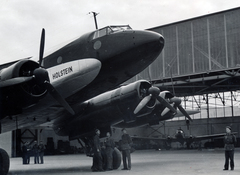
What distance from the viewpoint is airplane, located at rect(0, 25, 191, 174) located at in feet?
32.7

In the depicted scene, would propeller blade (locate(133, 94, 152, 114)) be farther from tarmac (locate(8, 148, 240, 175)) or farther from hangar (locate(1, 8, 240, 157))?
hangar (locate(1, 8, 240, 157))

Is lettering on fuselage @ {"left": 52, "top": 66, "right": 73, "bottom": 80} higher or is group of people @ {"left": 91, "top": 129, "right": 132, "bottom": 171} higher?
lettering on fuselage @ {"left": 52, "top": 66, "right": 73, "bottom": 80}

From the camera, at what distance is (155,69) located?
33594mm

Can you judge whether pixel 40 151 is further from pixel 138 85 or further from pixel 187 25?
pixel 187 25

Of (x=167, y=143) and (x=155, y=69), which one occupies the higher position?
(x=155, y=69)

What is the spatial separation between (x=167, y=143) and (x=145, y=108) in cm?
3251

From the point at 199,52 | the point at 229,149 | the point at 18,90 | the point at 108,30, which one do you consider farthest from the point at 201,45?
the point at 18,90

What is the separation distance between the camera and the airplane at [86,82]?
32.7 feet

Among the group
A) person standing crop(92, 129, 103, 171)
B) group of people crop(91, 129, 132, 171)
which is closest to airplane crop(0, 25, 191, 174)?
group of people crop(91, 129, 132, 171)

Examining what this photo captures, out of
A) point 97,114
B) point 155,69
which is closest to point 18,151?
point 155,69

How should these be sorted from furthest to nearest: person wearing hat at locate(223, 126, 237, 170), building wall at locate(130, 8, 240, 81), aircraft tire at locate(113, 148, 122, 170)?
building wall at locate(130, 8, 240, 81) → aircraft tire at locate(113, 148, 122, 170) → person wearing hat at locate(223, 126, 237, 170)

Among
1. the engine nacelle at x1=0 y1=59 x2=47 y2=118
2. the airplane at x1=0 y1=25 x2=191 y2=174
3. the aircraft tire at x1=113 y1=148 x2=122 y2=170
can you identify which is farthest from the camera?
the aircraft tire at x1=113 y1=148 x2=122 y2=170

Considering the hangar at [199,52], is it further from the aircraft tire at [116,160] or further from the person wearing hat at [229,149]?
the person wearing hat at [229,149]

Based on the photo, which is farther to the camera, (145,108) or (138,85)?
(145,108)
